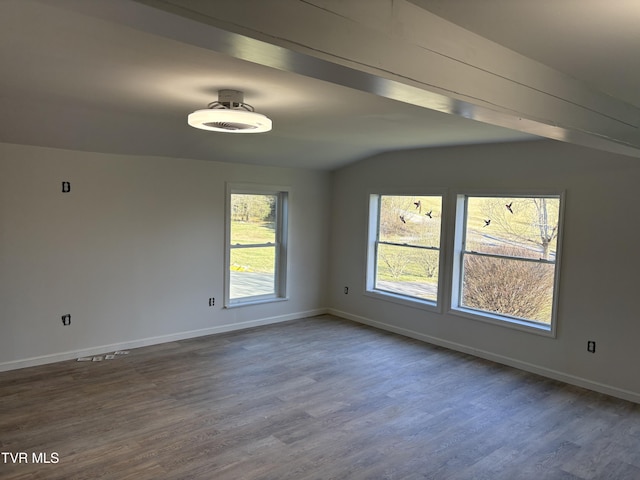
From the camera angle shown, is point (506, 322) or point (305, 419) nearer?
point (305, 419)

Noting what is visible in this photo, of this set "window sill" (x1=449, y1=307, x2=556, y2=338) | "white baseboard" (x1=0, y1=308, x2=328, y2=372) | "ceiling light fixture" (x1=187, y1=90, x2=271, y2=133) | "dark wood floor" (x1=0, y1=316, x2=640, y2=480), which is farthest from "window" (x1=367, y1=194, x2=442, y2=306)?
"ceiling light fixture" (x1=187, y1=90, x2=271, y2=133)

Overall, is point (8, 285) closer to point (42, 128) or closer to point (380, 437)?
point (42, 128)

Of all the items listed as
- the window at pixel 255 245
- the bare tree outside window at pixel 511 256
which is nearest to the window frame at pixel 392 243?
the bare tree outside window at pixel 511 256

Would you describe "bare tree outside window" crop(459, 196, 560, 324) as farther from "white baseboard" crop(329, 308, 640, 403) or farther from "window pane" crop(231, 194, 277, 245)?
"window pane" crop(231, 194, 277, 245)

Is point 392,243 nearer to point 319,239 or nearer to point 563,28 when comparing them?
point 319,239

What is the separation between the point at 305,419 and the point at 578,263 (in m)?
2.92

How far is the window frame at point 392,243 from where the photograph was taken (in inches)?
219

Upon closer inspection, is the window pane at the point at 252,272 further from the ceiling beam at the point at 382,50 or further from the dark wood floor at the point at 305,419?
the ceiling beam at the point at 382,50

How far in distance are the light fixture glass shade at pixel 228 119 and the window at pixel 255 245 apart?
2802mm

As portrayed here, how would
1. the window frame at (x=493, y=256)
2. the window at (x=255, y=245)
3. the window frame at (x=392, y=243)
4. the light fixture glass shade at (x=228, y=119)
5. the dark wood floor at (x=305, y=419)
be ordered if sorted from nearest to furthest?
1. the light fixture glass shade at (x=228, y=119)
2. the dark wood floor at (x=305, y=419)
3. the window frame at (x=493, y=256)
4. the window frame at (x=392, y=243)
5. the window at (x=255, y=245)

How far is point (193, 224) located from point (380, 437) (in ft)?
10.8

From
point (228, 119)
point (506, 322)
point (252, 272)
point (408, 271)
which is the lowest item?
point (506, 322)

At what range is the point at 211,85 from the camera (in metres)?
2.86

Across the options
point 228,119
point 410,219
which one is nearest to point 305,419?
point 228,119
